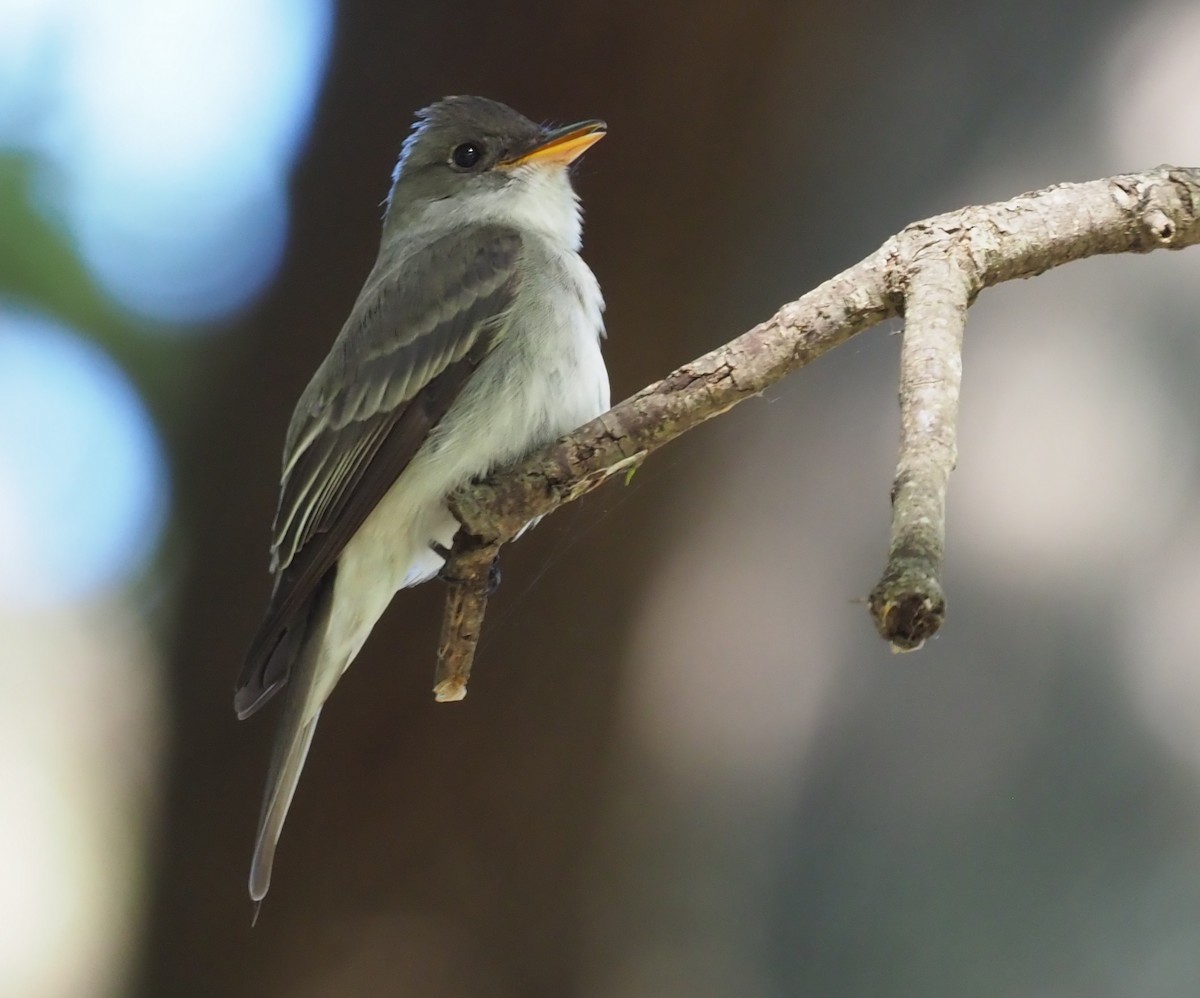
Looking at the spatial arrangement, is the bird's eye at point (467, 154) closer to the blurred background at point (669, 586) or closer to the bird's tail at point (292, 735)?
the blurred background at point (669, 586)

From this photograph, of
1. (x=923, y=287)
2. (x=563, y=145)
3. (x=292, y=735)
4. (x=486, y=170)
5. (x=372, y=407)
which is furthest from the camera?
(x=486, y=170)

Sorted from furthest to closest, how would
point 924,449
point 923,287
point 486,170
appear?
point 486,170, point 923,287, point 924,449

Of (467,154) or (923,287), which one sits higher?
(467,154)

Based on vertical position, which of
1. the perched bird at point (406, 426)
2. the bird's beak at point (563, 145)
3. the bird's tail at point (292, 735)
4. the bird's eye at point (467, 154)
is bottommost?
the bird's tail at point (292, 735)

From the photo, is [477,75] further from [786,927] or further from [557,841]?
[786,927]

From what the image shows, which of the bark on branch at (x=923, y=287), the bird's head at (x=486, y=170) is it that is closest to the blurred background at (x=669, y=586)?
the bird's head at (x=486, y=170)

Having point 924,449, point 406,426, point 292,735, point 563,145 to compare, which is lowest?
point 292,735

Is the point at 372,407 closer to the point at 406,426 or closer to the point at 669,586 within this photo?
the point at 406,426

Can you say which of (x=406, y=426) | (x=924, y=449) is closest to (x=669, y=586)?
(x=406, y=426)
